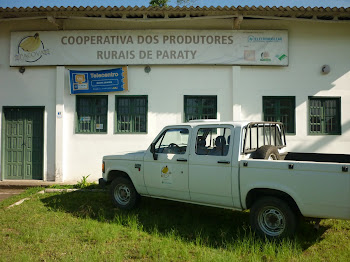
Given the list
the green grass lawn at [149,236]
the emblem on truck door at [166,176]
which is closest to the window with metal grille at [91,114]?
the green grass lawn at [149,236]

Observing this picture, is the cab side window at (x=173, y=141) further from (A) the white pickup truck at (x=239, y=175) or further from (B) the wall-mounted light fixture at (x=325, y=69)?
(B) the wall-mounted light fixture at (x=325, y=69)

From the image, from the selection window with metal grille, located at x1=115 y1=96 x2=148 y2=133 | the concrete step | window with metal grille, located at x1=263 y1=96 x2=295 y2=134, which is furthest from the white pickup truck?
window with metal grille, located at x1=263 y1=96 x2=295 y2=134

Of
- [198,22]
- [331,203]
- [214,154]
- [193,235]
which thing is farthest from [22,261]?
[198,22]

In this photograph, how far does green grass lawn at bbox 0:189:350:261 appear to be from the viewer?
3.93 meters

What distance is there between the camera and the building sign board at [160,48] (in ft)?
29.7

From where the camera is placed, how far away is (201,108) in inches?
364

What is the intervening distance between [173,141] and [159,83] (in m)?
3.98

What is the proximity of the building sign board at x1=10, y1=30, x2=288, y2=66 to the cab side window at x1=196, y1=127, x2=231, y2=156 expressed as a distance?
4411 mm

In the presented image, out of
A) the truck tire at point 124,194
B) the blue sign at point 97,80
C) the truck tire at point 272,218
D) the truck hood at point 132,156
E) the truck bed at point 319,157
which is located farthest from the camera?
the blue sign at point 97,80

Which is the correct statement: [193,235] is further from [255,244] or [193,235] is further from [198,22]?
[198,22]

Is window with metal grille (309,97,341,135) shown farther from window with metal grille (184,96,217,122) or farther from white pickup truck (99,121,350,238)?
white pickup truck (99,121,350,238)

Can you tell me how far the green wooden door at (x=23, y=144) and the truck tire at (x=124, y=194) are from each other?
442cm

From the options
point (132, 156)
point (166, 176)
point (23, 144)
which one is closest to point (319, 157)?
point (166, 176)

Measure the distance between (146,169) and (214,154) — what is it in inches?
58.5
